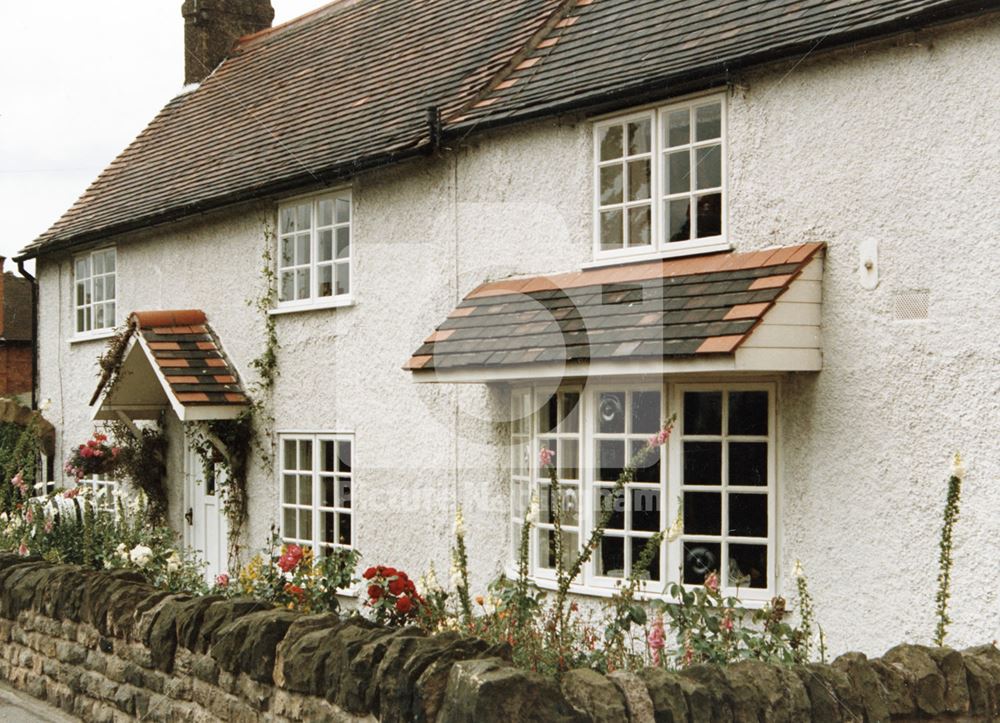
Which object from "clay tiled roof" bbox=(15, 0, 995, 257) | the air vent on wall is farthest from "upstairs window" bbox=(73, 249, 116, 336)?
the air vent on wall

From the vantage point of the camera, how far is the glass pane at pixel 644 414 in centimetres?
896

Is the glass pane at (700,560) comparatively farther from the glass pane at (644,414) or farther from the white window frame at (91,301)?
the white window frame at (91,301)

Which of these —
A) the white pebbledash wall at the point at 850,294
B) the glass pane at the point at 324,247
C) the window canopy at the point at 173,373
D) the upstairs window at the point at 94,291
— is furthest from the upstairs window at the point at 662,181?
the upstairs window at the point at 94,291

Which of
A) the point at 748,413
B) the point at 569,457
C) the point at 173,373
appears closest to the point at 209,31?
the point at 173,373

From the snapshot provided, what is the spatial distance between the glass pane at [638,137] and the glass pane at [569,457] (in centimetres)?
236

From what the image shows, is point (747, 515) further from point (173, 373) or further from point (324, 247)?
point (173, 373)

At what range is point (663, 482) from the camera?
877 cm

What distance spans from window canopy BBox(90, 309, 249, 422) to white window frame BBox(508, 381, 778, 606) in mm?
4768

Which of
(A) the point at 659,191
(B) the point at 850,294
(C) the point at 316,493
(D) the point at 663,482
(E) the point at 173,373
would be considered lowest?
(C) the point at 316,493

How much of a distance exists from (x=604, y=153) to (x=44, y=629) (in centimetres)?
563

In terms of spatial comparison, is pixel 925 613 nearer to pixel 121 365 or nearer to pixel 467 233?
pixel 467 233

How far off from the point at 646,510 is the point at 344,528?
169 inches

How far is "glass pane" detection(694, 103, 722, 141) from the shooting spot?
355 inches

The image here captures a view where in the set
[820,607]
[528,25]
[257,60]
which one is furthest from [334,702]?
[257,60]
